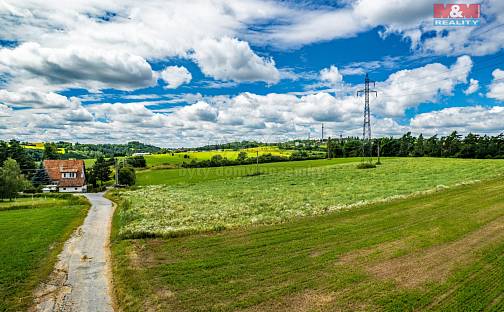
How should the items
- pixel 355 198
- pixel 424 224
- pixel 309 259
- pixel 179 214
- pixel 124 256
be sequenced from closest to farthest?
pixel 309 259 < pixel 124 256 < pixel 424 224 < pixel 179 214 < pixel 355 198

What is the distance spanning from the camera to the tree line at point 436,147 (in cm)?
11531

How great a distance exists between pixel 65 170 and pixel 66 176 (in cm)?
169

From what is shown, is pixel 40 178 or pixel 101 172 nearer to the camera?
pixel 40 178

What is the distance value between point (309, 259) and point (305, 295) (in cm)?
372

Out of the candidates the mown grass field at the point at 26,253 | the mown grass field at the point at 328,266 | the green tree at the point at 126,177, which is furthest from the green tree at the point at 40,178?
the mown grass field at the point at 328,266

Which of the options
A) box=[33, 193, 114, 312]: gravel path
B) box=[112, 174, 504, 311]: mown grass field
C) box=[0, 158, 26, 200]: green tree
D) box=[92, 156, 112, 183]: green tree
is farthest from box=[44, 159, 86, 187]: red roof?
box=[112, 174, 504, 311]: mown grass field

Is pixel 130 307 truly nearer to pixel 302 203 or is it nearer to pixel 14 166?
pixel 302 203

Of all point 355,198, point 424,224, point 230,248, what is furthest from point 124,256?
point 355,198

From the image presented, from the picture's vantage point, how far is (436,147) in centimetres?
13038

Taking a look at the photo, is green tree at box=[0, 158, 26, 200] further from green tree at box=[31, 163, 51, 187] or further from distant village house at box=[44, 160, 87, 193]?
green tree at box=[31, 163, 51, 187]

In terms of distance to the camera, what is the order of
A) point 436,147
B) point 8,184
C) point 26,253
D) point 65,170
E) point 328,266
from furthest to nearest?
point 436,147, point 65,170, point 8,184, point 26,253, point 328,266

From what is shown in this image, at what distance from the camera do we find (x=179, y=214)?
3164 cm

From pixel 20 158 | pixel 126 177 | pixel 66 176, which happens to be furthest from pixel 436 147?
pixel 20 158

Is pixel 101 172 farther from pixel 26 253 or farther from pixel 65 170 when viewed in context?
pixel 26 253
